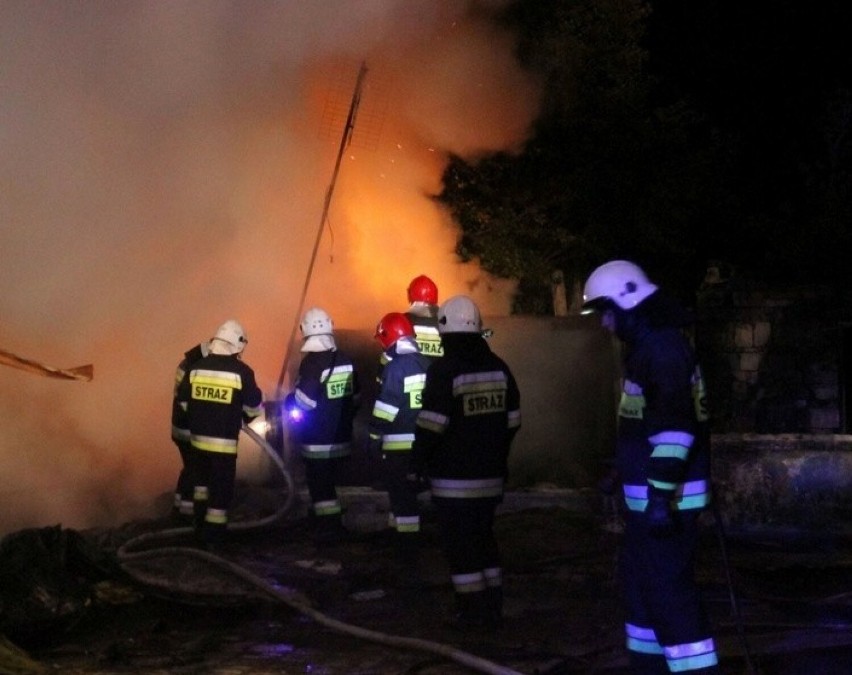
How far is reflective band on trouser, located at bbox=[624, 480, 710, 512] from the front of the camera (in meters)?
4.35

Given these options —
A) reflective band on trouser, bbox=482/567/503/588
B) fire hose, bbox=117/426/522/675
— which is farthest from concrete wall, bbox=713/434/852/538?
fire hose, bbox=117/426/522/675

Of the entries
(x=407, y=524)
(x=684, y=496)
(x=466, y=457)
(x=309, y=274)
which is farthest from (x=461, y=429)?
(x=309, y=274)

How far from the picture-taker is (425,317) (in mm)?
8266

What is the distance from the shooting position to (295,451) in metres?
9.45

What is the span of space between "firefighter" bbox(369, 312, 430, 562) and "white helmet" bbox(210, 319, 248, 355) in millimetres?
1123

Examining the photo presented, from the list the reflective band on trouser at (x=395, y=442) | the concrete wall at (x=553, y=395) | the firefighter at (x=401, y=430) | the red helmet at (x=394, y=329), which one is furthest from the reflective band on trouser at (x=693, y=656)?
the concrete wall at (x=553, y=395)

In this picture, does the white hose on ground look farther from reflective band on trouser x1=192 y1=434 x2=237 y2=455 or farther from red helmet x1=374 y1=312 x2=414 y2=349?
red helmet x1=374 y1=312 x2=414 y2=349

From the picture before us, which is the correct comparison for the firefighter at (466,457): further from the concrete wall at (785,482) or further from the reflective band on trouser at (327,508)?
the concrete wall at (785,482)

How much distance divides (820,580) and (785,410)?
18.2 feet

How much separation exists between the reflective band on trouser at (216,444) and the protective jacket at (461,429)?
2344mm

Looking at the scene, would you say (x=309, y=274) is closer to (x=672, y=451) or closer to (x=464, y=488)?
(x=464, y=488)

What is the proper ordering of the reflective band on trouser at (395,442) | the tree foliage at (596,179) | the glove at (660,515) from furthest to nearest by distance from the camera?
the tree foliage at (596,179), the reflective band on trouser at (395,442), the glove at (660,515)

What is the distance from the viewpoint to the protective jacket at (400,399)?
755cm

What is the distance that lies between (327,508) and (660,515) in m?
4.32
